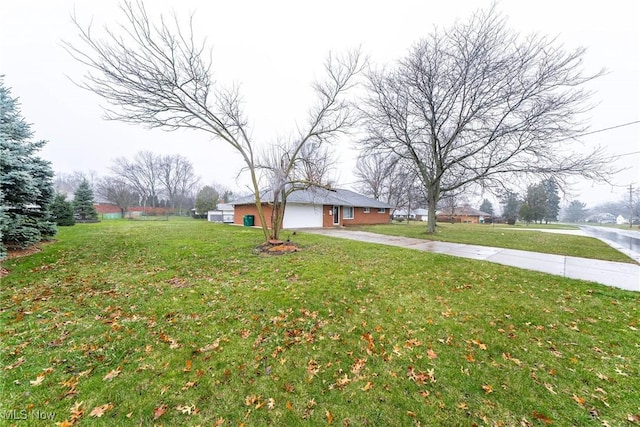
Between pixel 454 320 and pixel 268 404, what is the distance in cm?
315

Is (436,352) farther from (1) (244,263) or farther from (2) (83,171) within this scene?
(2) (83,171)

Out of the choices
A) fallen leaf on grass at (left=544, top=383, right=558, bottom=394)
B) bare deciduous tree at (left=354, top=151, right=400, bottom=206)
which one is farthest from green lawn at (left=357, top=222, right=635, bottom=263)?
bare deciduous tree at (left=354, top=151, right=400, bottom=206)

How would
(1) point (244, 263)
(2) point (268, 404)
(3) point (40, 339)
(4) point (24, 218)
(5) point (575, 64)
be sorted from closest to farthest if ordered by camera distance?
(2) point (268, 404) → (3) point (40, 339) → (1) point (244, 263) → (4) point (24, 218) → (5) point (575, 64)

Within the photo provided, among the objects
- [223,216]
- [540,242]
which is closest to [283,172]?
[540,242]

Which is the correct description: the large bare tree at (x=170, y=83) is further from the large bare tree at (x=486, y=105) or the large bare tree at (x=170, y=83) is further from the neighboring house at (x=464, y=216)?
the neighboring house at (x=464, y=216)

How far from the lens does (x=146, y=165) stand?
4362 centimetres

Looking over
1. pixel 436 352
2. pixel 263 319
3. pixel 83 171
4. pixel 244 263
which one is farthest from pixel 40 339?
pixel 83 171

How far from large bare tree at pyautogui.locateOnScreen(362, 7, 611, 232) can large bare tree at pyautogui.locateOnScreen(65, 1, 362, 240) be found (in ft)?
19.7

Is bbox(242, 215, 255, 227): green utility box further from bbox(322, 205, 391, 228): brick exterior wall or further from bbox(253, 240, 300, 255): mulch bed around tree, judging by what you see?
bbox(253, 240, 300, 255): mulch bed around tree

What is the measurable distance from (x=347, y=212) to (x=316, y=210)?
14.3ft

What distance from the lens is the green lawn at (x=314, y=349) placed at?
7.38 feet

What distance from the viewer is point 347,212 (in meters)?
22.4

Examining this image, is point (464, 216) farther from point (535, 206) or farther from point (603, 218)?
point (603, 218)

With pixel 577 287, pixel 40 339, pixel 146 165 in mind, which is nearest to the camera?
pixel 40 339
